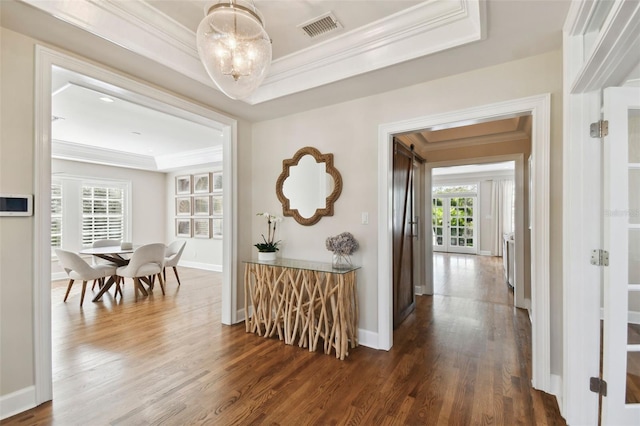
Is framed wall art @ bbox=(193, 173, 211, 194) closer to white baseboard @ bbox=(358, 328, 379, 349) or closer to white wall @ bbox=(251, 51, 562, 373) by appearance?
white wall @ bbox=(251, 51, 562, 373)

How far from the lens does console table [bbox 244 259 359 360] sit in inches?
106

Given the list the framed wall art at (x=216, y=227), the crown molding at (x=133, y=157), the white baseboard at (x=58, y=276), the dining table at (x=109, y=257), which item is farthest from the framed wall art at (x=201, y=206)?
the white baseboard at (x=58, y=276)

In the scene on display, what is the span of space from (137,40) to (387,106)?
7.05 ft

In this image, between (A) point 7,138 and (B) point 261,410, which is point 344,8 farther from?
(B) point 261,410

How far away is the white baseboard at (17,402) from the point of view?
1798 millimetres

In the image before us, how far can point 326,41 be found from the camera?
242 cm

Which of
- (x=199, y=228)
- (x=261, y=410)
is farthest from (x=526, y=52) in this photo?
(x=199, y=228)

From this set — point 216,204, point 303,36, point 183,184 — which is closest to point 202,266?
point 216,204

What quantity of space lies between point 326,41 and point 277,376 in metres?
2.82

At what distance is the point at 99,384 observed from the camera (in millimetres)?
2170

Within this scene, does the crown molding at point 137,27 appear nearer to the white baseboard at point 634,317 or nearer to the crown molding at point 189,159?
the white baseboard at point 634,317

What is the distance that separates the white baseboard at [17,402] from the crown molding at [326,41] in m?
2.42

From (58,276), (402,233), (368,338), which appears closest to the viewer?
(368,338)

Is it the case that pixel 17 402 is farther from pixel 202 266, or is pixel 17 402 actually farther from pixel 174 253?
pixel 202 266
